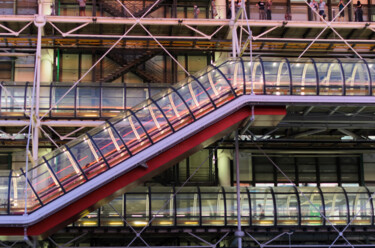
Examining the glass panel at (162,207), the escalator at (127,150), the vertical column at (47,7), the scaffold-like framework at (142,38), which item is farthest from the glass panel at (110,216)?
the vertical column at (47,7)

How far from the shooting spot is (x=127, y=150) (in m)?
20.8

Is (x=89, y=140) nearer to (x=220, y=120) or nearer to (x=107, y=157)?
(x=107, y=157)

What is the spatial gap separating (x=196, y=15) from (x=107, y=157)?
9.79 meters

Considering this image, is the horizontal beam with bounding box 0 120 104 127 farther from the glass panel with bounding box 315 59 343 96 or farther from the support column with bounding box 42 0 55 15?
the glass panel with bounding box 315 59 343 96

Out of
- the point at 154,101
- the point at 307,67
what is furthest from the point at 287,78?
the point at 154,101

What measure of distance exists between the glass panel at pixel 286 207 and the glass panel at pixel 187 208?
3.06 meters

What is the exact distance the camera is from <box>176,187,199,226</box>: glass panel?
23.7 m

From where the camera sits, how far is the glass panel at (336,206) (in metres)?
24.3

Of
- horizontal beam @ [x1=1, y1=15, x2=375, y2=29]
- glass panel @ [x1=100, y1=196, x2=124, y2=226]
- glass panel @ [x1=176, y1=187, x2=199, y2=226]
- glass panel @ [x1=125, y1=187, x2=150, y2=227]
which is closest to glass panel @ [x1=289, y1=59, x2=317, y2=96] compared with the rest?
horizontal beam @ [x1=1, y1=15, x2=375, y2=29]

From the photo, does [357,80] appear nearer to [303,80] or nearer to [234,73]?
[303,80]

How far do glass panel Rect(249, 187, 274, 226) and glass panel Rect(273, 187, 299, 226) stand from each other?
269 mm

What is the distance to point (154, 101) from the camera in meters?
21.6

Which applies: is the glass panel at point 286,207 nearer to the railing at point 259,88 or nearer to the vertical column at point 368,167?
the railing at point 259,88

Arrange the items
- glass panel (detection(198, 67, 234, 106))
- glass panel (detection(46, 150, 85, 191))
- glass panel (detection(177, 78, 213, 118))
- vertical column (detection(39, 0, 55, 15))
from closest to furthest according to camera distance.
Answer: glass panel (detection(46, 150, 85, 191)) → glass panel (detection(177, 78, 213, 118)) → glass panel (detection(198, 67, 234, 106)) → vertical column (detection(39, 0, 55, 15))
